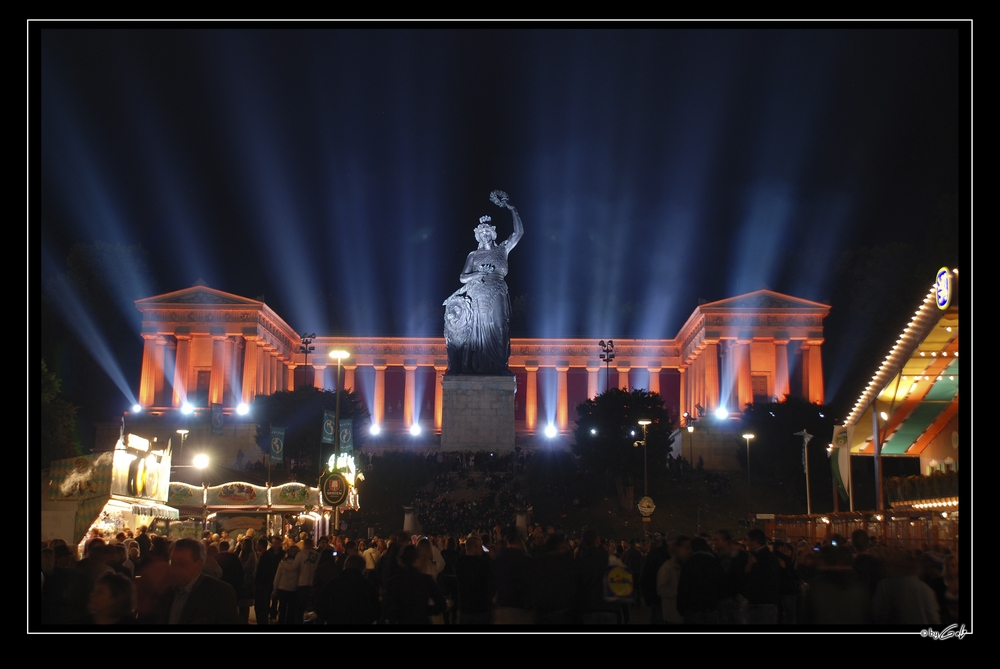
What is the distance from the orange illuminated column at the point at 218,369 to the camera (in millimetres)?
82000

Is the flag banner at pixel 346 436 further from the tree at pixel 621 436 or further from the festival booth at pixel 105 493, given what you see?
the tree at pixel 621 436

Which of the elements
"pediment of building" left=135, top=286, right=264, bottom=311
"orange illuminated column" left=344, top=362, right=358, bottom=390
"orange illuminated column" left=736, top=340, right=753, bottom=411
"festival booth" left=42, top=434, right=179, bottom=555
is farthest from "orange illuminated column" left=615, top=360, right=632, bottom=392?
"festival booth" left=42, top=434, right=179, bottom=555

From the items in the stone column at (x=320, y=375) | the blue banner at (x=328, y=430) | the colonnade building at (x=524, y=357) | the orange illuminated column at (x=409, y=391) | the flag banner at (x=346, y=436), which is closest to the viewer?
the blue banner at (x=328, y=430)

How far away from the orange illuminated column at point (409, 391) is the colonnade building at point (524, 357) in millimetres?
93

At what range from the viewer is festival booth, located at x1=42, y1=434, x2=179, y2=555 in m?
18.7

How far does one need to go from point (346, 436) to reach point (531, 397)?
207 ft

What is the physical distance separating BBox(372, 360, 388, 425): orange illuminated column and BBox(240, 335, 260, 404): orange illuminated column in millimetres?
12992

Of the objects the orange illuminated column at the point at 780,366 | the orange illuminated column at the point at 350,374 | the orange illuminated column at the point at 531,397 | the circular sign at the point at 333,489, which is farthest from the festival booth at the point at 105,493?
the orange illuminated column at the point at 350,374

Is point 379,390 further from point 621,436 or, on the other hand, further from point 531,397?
point 621,436

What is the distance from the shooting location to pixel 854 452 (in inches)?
987

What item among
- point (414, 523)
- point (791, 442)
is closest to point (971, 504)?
point (414, 523)

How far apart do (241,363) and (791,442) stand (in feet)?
161

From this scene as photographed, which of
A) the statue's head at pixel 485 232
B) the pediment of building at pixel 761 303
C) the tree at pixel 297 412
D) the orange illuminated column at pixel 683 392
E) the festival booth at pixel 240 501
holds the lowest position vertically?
the festival booth at pixel 240 501

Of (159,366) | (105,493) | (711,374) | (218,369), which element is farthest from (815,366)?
(105,493)
